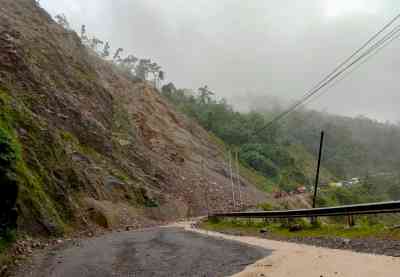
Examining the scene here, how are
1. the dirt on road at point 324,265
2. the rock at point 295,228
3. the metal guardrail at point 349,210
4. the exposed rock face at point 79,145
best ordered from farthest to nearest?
the exposed rock face at point 79,145 < the rock at point 295,228 < the metal guardrail at point 349,210 < the dirt on road at point 324,265

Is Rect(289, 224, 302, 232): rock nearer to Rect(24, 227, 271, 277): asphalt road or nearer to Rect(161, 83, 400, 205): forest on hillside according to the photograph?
Rect(24, 227, 271, 277): asphalt road

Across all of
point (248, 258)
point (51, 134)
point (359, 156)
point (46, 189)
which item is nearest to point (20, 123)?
point (51, 134)

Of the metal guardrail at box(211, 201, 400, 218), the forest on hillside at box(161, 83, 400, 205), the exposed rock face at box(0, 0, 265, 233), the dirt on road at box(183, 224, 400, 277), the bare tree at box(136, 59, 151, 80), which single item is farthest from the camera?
the bare tree at box(136, 59, 151, 80)

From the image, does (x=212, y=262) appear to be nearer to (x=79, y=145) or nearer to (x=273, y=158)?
(x=79, y=145)

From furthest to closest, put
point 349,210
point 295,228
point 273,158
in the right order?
point 273,158 → point 295,228 → point 349,210

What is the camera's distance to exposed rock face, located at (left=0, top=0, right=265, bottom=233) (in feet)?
84.4

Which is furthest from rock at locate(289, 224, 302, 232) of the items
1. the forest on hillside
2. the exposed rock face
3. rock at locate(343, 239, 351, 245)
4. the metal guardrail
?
the forest on hillside

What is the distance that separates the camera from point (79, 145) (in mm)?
41062

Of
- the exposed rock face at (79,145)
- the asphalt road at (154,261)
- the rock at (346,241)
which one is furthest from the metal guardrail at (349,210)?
the exposed rock face at (79,145)

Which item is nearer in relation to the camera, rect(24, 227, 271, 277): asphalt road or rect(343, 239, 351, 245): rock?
rect(24, 227, 271, 277): asphalt road

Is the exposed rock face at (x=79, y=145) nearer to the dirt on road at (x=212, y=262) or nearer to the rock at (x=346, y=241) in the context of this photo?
the dirt on road at (x=212, y=262)

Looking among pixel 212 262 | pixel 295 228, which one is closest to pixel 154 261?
pixel 212 262

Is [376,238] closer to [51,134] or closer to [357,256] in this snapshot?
[357,256]

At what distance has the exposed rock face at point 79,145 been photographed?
2573 cm
